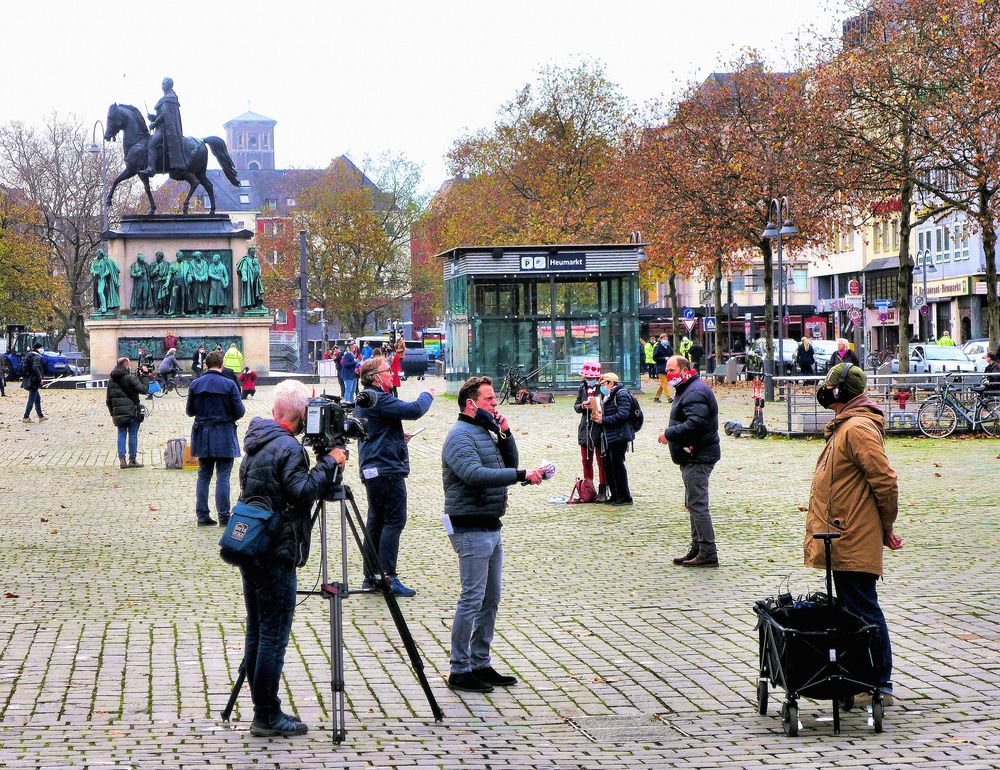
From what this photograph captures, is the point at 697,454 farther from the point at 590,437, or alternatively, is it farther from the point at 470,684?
the point at 470,684

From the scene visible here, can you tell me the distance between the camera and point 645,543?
14.3m

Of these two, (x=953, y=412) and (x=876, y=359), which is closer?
(x=953, y=412)

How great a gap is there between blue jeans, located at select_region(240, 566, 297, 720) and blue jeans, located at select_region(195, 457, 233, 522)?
872 cm

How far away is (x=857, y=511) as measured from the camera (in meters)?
7.96

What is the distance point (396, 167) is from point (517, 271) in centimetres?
5535

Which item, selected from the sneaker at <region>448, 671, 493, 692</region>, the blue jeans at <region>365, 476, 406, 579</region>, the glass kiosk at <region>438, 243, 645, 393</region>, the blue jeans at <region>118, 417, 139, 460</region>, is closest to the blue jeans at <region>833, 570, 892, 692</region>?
the sneaker at <region>448, 671, 493, 692</region>

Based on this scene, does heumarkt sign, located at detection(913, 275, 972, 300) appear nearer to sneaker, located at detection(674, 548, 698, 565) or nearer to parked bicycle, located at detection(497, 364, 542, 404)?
parked bicycle, located at detection(497, 364, 542, 404)

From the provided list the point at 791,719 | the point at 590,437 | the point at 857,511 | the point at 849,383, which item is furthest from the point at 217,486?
the point at 791,719

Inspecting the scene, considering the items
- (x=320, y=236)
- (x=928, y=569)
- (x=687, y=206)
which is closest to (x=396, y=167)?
(x=320, y=236)

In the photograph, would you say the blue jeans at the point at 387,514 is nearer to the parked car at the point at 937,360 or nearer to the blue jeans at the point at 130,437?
the blue jeans at the point at 130,437

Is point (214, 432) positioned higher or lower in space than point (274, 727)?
higher

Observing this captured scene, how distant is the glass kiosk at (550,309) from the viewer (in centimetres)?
4291

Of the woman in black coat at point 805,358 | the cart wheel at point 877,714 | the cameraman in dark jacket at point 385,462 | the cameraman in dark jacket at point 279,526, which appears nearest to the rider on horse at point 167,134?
the woman in black coat at point 805,358

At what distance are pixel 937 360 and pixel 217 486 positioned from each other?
1496 inches
